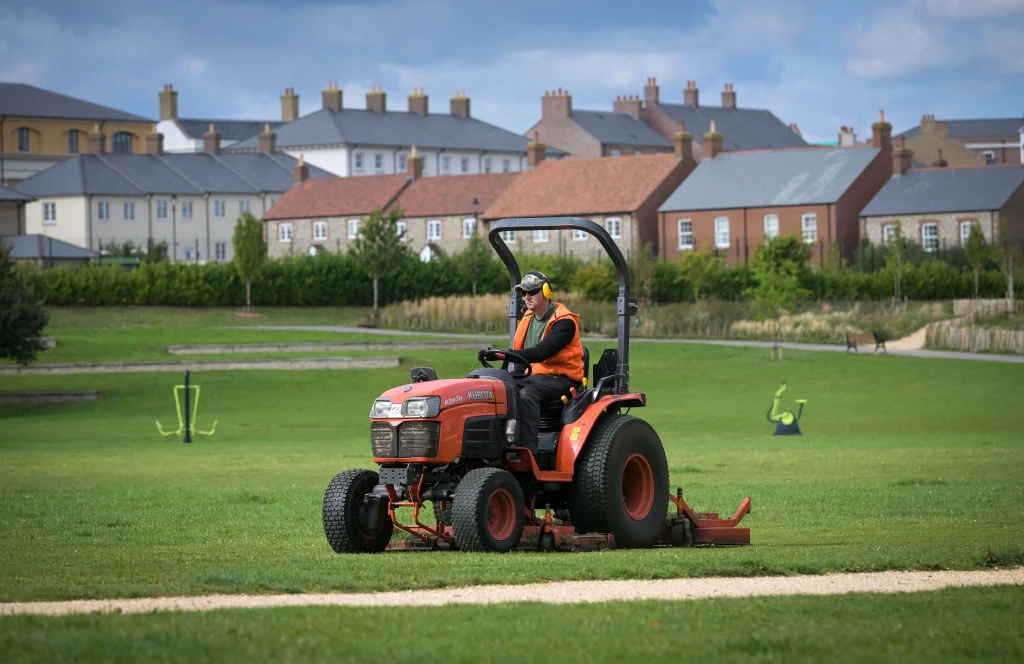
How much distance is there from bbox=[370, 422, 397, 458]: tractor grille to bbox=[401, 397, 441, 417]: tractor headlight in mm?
195

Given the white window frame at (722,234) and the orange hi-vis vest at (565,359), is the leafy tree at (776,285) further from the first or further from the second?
the orange hi-vis vest at (565,359)

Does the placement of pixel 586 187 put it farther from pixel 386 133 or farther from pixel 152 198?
pixel 386 133

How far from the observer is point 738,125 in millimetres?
137500

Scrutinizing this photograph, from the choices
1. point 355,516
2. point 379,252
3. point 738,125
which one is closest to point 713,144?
point 379,252

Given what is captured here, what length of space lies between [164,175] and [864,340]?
2593 inches

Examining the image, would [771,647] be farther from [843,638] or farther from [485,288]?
[485,288]

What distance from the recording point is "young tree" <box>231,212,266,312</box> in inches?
2717

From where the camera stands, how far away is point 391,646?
26.4 ft

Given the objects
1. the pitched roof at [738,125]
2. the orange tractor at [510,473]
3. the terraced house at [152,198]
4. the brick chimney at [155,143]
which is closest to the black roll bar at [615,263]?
the orange tractor at [510,473]

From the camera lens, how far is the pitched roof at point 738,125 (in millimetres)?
135375

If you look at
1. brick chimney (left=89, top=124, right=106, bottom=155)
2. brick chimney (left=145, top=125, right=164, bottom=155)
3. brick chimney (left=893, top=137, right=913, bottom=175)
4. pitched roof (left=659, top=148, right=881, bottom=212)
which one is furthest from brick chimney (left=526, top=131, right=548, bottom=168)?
brick chimney (left=145, top=125, right=164, bottom=155)

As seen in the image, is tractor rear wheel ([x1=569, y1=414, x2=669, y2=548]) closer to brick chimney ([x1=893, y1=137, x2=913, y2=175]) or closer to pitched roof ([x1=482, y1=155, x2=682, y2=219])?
pitched roof ([x1=482, y1=155, x2=682, y2=219])

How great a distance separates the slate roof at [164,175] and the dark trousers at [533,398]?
307ft

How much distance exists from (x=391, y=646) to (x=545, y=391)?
4.84 m
